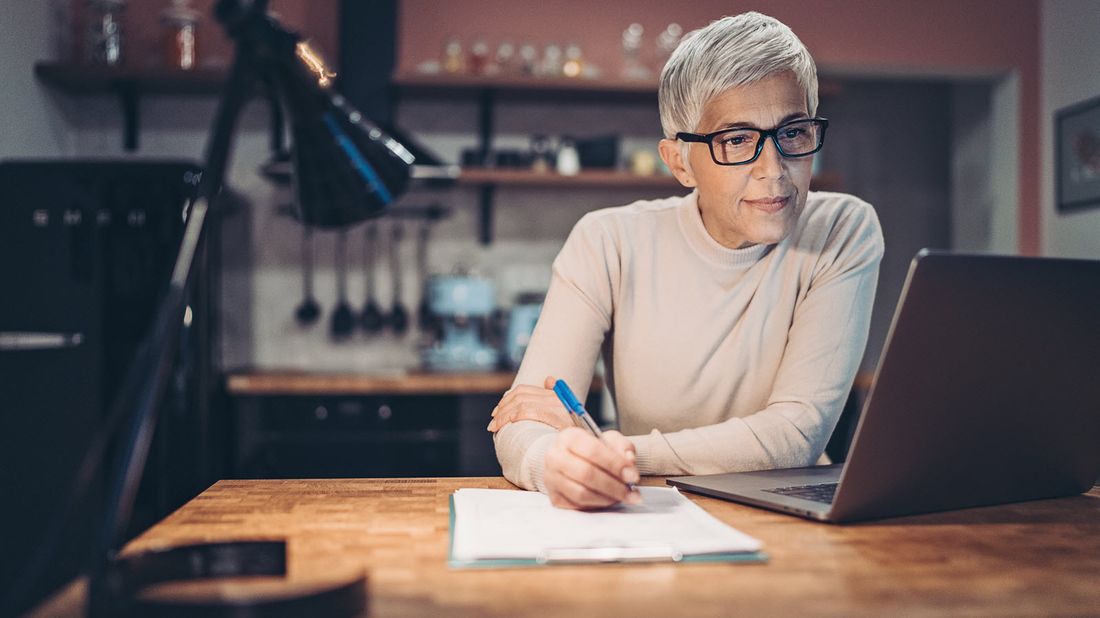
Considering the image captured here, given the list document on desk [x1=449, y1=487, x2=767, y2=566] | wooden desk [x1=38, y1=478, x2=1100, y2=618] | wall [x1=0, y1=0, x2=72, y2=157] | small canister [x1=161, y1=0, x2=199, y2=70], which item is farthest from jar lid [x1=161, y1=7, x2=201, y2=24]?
document on desk [x1=449, y1=487, x2=767, y2=566]

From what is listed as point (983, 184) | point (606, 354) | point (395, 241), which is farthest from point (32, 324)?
point (983, 184)

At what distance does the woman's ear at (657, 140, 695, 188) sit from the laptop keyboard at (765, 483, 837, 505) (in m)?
0.63

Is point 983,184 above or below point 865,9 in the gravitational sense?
below

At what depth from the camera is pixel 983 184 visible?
13.0ft

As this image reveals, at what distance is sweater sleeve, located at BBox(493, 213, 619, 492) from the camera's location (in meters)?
1.39

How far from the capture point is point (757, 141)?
4.36ft

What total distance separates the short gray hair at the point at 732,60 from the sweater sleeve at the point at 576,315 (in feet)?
0.94

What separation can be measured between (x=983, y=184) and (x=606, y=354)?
3025 mm

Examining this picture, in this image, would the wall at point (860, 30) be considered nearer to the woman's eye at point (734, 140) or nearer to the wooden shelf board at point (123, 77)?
the wooden shelf board at point (123, 77)

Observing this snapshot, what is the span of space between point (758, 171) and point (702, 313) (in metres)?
0.29

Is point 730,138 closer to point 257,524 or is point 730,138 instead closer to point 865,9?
point 257,524

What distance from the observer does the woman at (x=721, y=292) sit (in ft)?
4.09

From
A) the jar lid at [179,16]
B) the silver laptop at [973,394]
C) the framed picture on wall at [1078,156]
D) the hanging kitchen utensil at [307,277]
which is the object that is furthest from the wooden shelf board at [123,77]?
the framed picture on wall at [1078,156]

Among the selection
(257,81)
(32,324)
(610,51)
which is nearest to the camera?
(257,81)
